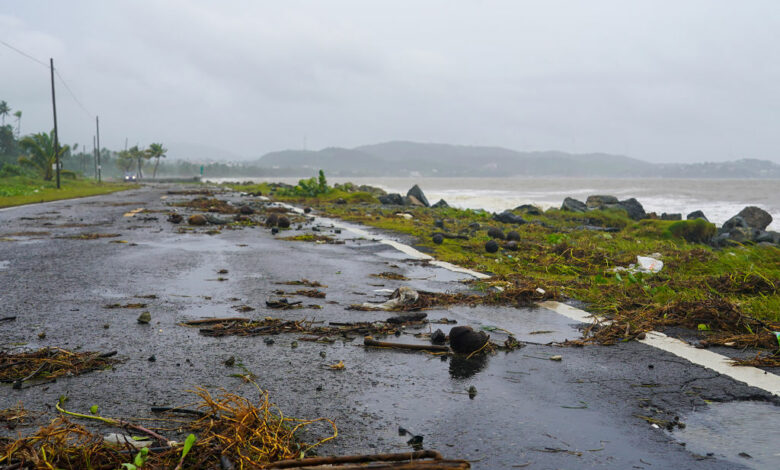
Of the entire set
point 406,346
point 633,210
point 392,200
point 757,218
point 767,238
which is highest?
point 392,200

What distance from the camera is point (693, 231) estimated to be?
45.2 feet

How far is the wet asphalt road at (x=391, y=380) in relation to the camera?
2.73 metres

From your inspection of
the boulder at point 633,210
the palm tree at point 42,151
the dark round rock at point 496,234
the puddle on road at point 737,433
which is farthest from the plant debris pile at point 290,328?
the palm tree at point 42,151

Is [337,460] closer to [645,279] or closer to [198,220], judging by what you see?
[645,279]

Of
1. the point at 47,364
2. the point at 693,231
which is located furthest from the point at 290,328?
the point at 693,231

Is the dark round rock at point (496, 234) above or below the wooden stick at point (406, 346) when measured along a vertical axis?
above

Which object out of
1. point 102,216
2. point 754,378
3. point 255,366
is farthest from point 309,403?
point 102,216

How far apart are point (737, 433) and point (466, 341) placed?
187 centimetres

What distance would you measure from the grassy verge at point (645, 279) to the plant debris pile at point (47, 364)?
393 cm

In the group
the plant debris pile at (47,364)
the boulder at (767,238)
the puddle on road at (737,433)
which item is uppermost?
the plant debris pile at (47,364)

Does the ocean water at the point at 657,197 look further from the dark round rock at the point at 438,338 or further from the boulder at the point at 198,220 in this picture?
the dark round rock at the point at 438,338

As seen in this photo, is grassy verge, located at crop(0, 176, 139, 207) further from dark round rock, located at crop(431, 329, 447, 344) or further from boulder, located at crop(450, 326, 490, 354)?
boulder, located at crop(450, 326, 490, 354)

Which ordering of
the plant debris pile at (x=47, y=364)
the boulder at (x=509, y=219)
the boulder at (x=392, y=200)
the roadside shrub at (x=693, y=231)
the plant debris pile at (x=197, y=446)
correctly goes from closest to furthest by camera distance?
the plant debris pile at (x=197, y=446) → the plant debris pile at (x=47, y=364) → the roadside shrub at (x=693, y=231) → the boulder at (x=509, y=219) → the boulder at (x=392, y=200)

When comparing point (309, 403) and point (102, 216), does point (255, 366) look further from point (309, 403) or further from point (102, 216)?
point (102, 216)
